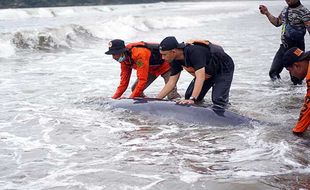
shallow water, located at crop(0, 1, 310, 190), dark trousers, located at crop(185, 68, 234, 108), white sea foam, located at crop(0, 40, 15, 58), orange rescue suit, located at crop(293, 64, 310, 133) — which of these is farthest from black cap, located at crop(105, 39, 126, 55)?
white sea foam, located at crop(0, 40, 15, 58)

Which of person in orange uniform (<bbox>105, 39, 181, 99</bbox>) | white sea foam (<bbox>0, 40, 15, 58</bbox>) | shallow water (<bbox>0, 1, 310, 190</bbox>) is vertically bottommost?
white sea foam (<bbox>0, 40, 15, 58</bbox>)

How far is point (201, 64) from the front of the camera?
20.4ft

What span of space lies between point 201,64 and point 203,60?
7 centimetres

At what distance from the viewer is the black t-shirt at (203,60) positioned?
6.21m

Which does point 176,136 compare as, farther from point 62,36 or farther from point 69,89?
point 62,36

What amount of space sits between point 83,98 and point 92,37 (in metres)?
14.9

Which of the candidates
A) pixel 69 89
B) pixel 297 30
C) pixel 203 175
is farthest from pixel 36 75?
pixel 203 175

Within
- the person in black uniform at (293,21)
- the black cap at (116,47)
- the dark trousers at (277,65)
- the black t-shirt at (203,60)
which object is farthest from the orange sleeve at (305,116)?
the dark trousers at (277,65)

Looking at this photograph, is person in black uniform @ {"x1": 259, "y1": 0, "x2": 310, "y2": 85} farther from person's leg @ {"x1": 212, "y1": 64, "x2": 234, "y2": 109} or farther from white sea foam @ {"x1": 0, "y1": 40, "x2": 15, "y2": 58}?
white sea foam @ {"x1": 0, "y1": 40, "x2": 15, "y2": 58}

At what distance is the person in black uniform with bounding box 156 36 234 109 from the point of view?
20.3 ft

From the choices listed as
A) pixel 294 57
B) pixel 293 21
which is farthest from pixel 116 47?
pixel 293 21

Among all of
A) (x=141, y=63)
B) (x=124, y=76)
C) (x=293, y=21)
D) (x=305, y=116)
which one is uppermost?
(x=293, y=21)

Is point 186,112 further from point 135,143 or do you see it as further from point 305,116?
point 305,116

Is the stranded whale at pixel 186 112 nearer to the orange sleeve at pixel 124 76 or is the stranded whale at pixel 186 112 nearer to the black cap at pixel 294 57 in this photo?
the orange sleeve at pixel 124 76
